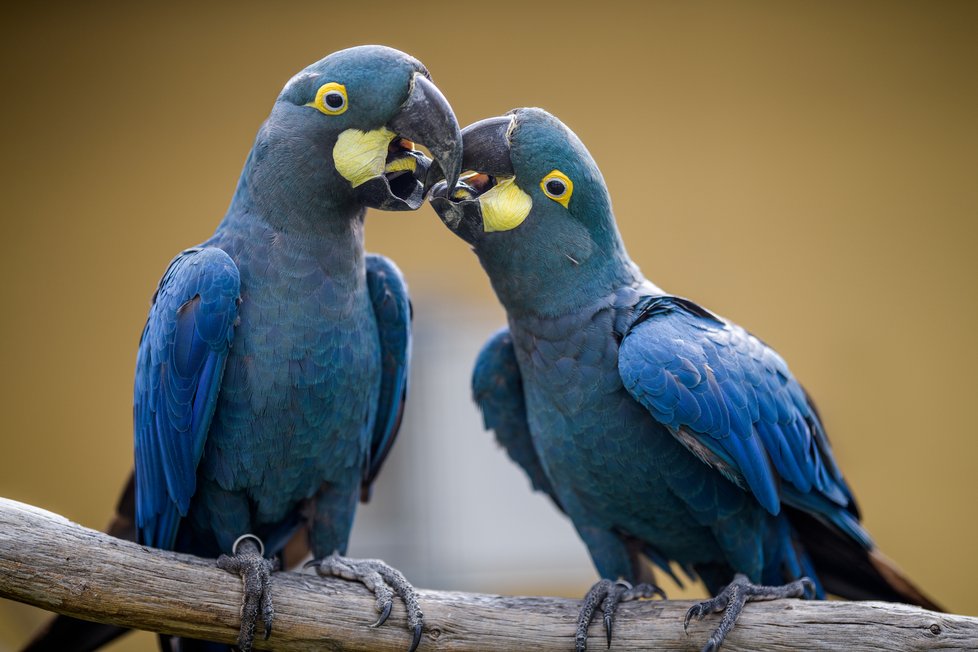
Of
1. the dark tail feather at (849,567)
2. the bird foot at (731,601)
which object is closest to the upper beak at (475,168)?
the bird foot at (731,601)

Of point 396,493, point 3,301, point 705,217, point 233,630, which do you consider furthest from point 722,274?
point 3,301

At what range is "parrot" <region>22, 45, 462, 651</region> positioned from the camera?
Answer: 2.59m

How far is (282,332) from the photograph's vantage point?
8.73ft

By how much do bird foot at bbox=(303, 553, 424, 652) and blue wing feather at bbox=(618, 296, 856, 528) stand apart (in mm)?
842

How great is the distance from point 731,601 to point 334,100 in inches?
69.5

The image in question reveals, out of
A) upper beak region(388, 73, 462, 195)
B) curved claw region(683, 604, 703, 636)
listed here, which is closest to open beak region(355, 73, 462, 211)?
upper beak region(388, 73, 462, 195)

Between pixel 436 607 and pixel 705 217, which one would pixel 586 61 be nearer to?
pixel 705 217

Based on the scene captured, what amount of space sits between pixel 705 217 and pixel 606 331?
2.65 metres

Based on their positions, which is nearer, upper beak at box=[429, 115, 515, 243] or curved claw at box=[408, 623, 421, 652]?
curved claw at box=[408, 623, 421, 652]

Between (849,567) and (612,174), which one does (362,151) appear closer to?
(849,567)

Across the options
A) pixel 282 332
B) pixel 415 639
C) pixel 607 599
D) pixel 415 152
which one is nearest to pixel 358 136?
pixel 415 152

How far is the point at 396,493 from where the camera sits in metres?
5.38

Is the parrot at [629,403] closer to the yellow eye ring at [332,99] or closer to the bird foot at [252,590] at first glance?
the yellow eye ring at [332,99]

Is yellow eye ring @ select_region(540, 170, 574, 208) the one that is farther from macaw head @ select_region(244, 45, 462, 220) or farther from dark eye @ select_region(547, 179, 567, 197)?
macaw head @ select_region(244, 45, 462, 220)
